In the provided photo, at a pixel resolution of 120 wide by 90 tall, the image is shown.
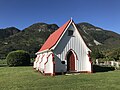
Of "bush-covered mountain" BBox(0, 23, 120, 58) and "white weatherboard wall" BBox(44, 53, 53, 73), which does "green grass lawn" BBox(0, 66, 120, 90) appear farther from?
"bush-covered mountain" BBox(0, 23, 120, 58)

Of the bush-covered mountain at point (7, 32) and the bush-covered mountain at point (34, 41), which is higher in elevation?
the bush-covered mountain at point (7, 32)

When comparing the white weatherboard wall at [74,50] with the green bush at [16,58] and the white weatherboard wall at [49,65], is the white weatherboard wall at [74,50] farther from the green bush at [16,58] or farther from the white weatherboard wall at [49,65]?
the green bush at [16,58]

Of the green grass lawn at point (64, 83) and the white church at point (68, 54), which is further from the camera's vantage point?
the white church at point (68, 54)

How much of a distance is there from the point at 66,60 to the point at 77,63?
1733 mm

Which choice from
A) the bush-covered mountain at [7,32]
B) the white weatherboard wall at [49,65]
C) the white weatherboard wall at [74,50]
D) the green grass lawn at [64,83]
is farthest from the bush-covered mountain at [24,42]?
the green grass lawn at [64,83]

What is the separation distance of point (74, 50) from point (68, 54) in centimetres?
106

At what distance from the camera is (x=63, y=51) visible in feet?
86.7

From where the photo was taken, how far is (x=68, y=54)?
26.9 meters

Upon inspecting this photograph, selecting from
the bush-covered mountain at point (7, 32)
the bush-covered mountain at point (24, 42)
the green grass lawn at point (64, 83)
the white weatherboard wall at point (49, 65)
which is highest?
Answer: the bush-covered mountain at point (7, 32)

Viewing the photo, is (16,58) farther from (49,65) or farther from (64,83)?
(64,83)

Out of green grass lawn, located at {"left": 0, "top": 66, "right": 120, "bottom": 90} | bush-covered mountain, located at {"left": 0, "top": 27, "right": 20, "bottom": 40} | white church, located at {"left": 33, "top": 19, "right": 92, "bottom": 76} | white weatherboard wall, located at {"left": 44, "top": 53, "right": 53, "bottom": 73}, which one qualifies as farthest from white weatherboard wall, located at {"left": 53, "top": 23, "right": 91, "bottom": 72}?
bush-covered mountain, located at {"left": 0, "top": 27, "right": 20, "bottom": 40}

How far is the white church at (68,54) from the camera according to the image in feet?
84.4

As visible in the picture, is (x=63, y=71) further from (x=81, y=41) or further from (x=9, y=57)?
(x=9, y=57)

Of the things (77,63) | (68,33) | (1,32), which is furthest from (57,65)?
(1,32)
